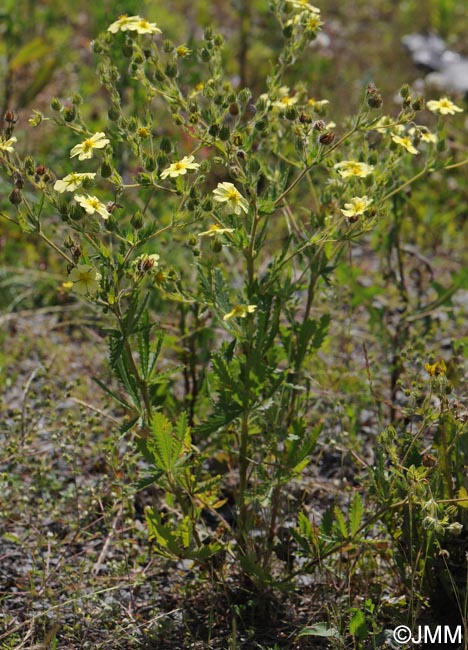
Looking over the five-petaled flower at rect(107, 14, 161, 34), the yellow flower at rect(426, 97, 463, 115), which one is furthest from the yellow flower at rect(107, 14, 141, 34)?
the yellow flower at rect(426, 97, 463, 115)

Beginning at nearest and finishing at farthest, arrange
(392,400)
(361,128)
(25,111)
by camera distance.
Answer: (361,128)
(392,400)
(25,111)

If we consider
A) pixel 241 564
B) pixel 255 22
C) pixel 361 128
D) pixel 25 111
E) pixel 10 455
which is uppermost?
pixel 255 22

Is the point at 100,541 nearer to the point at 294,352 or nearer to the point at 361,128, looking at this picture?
the point at 294,352

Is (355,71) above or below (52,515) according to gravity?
above

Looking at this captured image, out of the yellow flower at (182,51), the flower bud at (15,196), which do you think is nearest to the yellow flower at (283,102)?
the yellow flower at (182,51)

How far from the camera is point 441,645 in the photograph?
79.8 inches

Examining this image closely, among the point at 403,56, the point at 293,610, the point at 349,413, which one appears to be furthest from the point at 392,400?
the point at 403,56

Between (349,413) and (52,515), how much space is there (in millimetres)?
885

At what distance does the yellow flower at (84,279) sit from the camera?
1817 millimetres

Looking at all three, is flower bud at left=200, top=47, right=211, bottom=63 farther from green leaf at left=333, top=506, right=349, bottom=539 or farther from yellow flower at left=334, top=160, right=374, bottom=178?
green leaf at left=333, top=506, right=349, bottom=539

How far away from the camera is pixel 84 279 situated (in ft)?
5.98

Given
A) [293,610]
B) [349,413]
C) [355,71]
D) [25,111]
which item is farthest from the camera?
[355,71]

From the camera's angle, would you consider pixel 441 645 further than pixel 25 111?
No

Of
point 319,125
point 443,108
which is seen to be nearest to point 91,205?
point 319,125
